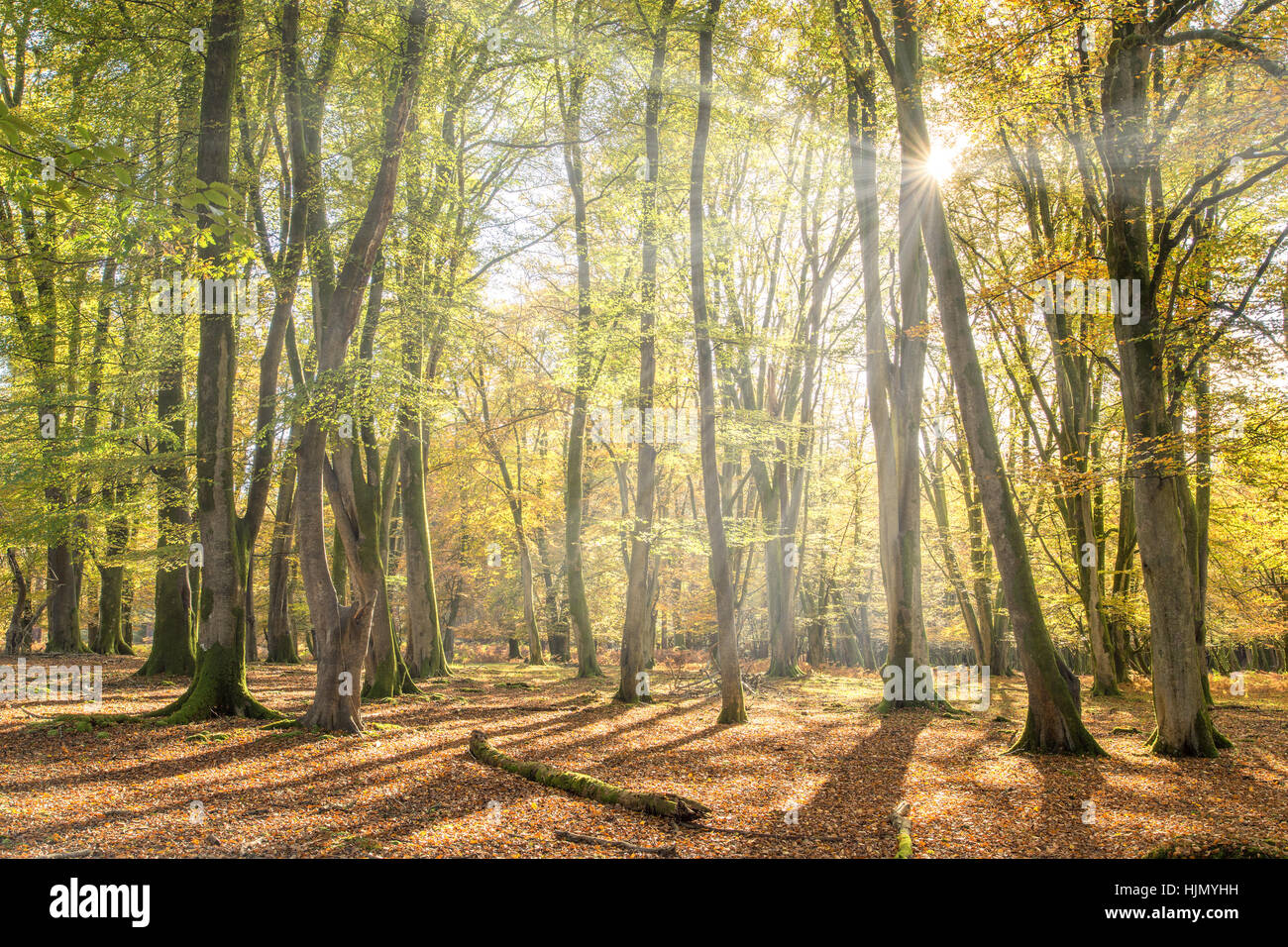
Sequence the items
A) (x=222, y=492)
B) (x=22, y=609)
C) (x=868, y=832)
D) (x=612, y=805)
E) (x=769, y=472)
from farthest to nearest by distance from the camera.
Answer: (x=769, y=472) < (x=22, y=609) < (x=222, y=492) < (x=612, y=805) < (x=868, y=832)

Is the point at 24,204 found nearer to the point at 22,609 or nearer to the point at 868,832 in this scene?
the point at 868,832

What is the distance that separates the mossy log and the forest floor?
0.11 m

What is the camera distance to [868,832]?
5469mm

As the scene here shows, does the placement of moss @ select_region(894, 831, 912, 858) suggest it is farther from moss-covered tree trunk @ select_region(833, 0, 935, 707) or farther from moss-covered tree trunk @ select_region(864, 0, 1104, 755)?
moss-covered tree trunk @ select_region(833, 0, 935, 707)

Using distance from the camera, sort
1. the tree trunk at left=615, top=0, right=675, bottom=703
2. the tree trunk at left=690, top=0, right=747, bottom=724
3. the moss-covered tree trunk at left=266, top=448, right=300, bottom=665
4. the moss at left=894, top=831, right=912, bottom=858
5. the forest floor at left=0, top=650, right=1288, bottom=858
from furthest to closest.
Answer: the moss-covered tree trunk at left=266, top=448, right=300, bottom=665, the tree trunk at left=615, top=0, right=675, bottom=703, the tree trunk at left=690, top=0, right=747, bottom=724, the forest floor at left=0, top=650, right=1288, bottom=858, the moss at left=894, top=831, right=912, bottom=858

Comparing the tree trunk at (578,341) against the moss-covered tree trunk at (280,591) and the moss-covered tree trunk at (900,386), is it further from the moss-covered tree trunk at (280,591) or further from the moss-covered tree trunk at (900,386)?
the moss-covered tree trunk at (280,591)

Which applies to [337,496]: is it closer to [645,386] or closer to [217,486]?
[217,486]

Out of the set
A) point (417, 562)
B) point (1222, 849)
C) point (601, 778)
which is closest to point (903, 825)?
point (1222, 849)

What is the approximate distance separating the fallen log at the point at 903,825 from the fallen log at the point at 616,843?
156cm

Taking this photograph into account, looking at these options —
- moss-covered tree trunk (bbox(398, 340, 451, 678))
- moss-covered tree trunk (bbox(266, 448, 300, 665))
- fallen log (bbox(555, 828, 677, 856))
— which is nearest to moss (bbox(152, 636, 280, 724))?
moss-covered tree trunk (bbox(398, 340, 451, 678))

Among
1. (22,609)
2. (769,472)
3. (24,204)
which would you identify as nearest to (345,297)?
(24,204)

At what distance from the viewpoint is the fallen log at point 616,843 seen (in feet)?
15.6

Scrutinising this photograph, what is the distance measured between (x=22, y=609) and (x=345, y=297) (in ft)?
A: 55.1

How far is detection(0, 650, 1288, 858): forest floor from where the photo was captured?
4.94m
